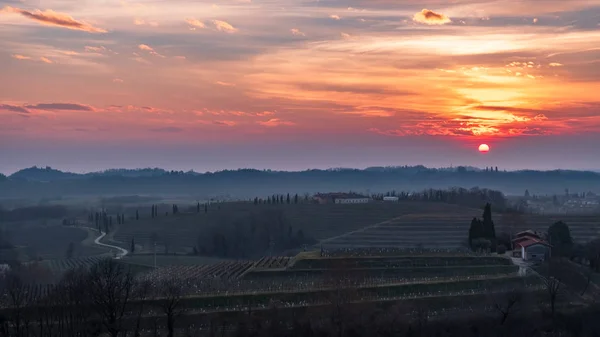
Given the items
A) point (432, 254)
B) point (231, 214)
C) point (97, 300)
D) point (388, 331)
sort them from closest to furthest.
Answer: point (97, 300)
point (388, 331)
point (432, 254)
point (231, 214)

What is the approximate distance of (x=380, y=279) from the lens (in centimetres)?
3916

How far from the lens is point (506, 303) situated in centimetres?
3462

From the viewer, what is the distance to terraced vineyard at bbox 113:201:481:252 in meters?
70.1

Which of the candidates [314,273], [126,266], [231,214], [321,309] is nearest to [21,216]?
[231,214]

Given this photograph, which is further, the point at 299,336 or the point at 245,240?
the point at 245,240

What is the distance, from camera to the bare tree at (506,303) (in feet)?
109

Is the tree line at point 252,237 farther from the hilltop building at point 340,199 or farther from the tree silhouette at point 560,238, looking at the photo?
the tree silhouette at point 560,238

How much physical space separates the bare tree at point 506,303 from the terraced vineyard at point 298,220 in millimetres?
30904

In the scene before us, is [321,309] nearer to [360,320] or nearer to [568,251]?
[360,320]

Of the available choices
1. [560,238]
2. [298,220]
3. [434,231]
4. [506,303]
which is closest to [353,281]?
[506,303]

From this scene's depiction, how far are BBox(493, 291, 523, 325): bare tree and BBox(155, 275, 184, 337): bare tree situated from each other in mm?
14093

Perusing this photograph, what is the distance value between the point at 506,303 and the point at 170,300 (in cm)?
1523

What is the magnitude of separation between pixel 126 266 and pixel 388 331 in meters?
24.6

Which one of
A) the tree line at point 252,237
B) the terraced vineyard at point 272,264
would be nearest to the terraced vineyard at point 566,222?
the tree line at point 252,237
